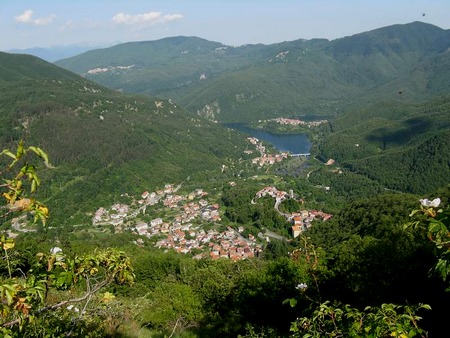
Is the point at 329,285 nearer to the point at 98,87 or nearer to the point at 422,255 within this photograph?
the point at 422,255

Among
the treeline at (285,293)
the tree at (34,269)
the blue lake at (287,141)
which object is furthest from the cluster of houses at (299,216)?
the blue lake at (287,141)

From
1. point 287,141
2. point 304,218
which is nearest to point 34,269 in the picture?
point 304,218

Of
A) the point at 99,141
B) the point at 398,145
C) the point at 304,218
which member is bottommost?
the point at 304,218

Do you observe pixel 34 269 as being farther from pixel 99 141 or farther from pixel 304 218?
pixel 99 141

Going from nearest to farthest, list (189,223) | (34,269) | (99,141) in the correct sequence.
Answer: (34,269), (189,223), (99,141)

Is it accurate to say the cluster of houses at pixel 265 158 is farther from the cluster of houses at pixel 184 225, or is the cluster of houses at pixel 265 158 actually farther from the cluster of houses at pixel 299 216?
the cluster of houses at pixel 299 216

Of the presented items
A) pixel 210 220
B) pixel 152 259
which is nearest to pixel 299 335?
pixel 152 259

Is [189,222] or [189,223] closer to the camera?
[189,223]
